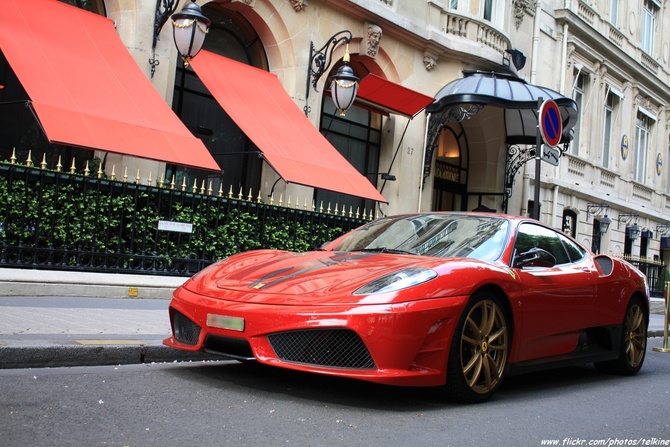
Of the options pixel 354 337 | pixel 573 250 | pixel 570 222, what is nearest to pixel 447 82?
pixel 570 222

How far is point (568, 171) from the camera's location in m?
23.8

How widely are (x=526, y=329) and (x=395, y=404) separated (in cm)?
122

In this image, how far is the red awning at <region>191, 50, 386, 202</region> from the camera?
1209 centimetres

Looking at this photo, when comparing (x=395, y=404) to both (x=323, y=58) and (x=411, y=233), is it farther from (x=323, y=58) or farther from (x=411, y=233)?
(x=323, y=58)

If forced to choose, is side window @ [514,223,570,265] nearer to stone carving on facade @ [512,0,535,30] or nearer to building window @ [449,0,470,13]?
building window @ [449,0,470,13]

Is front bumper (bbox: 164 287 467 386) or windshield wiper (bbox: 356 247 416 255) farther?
windshield wiper (bbox: 356 247 416 255)

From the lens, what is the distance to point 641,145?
30.2 metres

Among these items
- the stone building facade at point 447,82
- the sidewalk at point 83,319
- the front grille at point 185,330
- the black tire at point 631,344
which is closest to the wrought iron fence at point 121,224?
the sidewalk at point 83,319

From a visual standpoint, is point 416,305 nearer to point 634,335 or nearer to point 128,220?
point 634,335

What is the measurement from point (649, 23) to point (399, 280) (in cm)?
2971

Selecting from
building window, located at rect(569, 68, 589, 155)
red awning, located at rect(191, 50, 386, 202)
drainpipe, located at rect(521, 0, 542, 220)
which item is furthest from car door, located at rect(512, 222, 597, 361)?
building window, located at rect(569, 68, 589, 155)

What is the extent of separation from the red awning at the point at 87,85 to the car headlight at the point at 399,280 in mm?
5465

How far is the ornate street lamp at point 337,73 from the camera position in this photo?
43.9ft

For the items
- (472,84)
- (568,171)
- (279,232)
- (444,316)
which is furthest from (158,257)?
(568,171)
